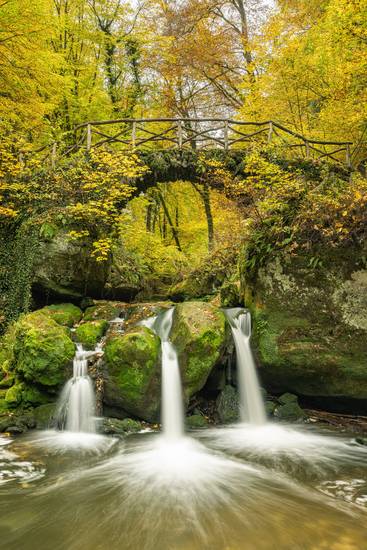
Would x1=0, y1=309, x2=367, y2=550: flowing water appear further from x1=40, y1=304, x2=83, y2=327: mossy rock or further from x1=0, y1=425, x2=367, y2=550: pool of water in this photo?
x1=40, y1=304, x2=83, y2=327: mossy rock

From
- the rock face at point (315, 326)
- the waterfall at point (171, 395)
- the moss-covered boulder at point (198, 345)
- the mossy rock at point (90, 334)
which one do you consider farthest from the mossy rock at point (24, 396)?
the rock face at point (315, 326)

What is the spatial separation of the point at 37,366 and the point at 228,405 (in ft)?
11.6

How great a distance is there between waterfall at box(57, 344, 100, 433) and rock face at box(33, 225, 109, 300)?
123 inches

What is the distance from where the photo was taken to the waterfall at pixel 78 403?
6.18m

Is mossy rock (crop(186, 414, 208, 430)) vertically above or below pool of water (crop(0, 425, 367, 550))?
above

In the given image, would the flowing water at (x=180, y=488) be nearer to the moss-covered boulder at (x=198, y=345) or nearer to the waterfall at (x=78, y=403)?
the waterfall at (x=78, y=403)

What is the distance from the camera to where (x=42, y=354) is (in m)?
6.45

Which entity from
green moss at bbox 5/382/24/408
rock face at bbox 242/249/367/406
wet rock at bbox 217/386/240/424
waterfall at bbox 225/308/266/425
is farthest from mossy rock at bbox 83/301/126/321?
rock face at bbox 242/249/367/406

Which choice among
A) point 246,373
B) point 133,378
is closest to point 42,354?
point 133,378

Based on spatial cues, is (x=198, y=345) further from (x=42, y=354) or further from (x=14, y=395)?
(x=14, y=395)

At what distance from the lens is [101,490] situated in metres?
4.04

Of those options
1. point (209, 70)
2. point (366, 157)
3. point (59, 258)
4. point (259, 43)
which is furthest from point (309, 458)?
point (209, 70)

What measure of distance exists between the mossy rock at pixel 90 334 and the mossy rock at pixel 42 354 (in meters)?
0.75

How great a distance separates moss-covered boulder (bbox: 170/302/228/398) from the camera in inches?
259
